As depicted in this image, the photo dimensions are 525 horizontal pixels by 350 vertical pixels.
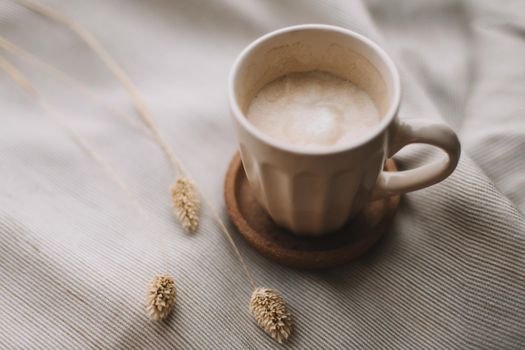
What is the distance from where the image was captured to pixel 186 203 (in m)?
0.73

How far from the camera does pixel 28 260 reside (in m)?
0.70

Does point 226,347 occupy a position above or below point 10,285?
below

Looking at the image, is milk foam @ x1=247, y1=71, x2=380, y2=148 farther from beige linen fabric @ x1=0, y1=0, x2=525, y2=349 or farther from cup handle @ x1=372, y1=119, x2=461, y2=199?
beige linen fabric @ x1=0, y1=0, x2=525, y2=349

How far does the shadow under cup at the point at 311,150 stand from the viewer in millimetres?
527

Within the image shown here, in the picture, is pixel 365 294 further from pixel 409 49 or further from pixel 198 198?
pixel 409 49

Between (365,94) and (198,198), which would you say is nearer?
(365,94)

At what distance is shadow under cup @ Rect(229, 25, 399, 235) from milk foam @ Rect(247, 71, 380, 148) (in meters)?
0.01

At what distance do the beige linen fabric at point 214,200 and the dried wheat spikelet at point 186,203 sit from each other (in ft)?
0.06

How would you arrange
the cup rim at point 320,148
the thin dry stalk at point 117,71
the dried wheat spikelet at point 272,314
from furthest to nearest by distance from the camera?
the thin dry stalk at point 117,71, the dried wheat spikelet at point 272,314, the cup rim at point 320,148

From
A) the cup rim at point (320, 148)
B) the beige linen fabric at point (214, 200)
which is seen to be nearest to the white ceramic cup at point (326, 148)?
the cup rim at point (320, 148)

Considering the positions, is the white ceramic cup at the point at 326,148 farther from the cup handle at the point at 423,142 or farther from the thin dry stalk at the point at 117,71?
the thin dry stalk at the point at 117,71

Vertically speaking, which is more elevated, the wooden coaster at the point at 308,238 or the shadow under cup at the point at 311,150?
the shadow under cup at the point at 311,150

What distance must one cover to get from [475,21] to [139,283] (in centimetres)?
74

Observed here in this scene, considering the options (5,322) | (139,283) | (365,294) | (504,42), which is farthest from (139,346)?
(504,42)
